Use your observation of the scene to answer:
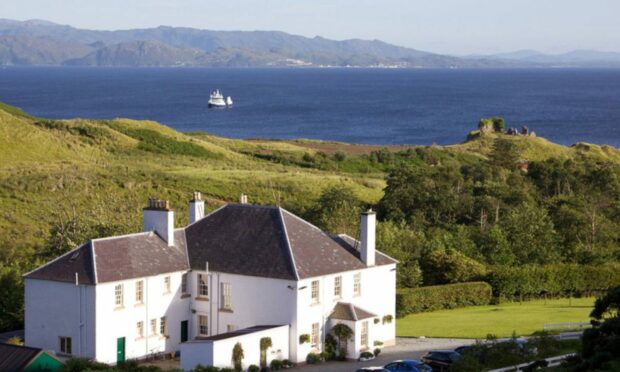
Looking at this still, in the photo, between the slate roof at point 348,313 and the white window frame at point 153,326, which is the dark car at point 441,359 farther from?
the white window frame at point 153,326

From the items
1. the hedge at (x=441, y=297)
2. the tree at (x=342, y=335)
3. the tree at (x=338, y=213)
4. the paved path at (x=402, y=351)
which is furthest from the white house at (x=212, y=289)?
the tree at (x=338, y=213)

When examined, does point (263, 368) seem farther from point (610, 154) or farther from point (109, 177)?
point (610, 154)

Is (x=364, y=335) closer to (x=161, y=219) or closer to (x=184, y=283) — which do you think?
(x=184, y=283)

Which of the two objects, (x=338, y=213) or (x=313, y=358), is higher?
(x=338, y=213)

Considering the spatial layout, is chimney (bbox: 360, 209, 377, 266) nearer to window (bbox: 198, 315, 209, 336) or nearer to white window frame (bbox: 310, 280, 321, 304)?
white window frame (bbox: 310, 280, 321, 304)

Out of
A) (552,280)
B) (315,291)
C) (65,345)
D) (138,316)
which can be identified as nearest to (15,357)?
(65,345)

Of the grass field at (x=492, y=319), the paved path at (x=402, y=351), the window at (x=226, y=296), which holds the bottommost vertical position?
the grass field at (x=492, y=319)
